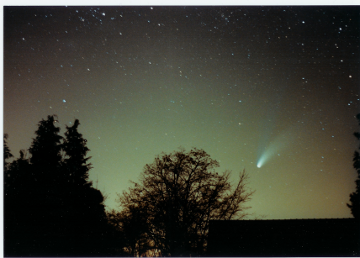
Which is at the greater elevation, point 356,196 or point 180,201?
point 356,196

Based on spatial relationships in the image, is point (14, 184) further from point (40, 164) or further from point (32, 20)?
point (32, 20)

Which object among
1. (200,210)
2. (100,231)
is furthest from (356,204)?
(100,231)

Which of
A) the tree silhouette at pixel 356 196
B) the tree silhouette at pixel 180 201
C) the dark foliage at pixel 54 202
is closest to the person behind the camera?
the tree silhouette at pixel 356 196

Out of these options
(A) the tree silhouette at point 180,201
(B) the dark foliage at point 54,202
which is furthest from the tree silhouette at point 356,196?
(B) the dark foliage at point 54,202

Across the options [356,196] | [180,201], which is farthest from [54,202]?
[356,196]

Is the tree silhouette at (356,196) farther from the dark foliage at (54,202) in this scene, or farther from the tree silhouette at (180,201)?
the dark foliage at (54,202)

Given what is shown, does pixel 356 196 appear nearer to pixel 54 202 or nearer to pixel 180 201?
pixel 180 201

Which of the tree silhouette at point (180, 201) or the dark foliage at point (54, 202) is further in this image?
the tree silhouette at point (180, 201)
